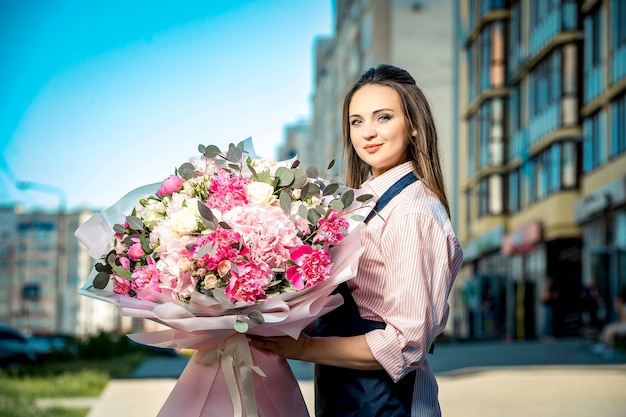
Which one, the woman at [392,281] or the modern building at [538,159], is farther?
the modern building at [538,159]

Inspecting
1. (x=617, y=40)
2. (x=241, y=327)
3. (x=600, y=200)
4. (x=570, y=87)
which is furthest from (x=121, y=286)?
(x=570, y=87)

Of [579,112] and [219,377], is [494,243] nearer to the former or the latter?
[579,112]

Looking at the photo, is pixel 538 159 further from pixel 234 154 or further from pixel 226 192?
pixel 226 192

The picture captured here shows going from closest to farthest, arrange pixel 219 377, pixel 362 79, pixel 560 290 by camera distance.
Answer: pixel 219 377 → pixel 362 79 → pixel 560 290

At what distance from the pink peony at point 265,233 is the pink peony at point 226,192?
3cm

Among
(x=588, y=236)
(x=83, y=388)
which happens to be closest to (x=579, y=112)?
(x=588, y=236)

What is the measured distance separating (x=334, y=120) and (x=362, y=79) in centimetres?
6938

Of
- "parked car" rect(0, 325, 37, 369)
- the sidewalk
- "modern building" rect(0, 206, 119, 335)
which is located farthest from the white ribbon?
"modern building" rect(0, 206, 119, 335)

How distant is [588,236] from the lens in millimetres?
33531

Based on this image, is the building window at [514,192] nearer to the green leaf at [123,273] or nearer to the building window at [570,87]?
the building window at [570,87]

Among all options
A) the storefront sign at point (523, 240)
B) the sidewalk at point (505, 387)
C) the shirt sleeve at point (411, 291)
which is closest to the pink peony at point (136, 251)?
the shirt sleeve at point (411, 291)

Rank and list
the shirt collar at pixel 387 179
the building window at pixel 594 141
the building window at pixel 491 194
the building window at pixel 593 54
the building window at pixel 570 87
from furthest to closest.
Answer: the building window at pixel 491 194 < the building window at pixel 570 87 < the building window at pixel 593 54 < the building window at pixel 594 141 < the shirt collar at pixel 387 179

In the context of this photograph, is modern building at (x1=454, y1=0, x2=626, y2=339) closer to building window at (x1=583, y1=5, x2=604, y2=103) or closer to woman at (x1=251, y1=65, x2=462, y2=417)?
building window at (x1=583, y1=5, x2=604, y2=103)

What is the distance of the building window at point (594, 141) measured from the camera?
31.7m
